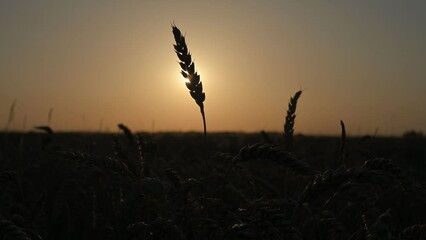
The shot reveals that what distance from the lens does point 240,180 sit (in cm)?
580

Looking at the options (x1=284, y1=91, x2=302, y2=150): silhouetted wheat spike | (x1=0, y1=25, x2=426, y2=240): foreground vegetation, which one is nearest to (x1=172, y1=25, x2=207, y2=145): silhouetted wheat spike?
(x1=0, y1=25, x2=426, y2=240): foreground vegetation

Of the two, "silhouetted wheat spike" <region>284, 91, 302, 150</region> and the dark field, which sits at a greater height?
"silhouetted wheat spike" <region>284, 91, 302, 150</region>

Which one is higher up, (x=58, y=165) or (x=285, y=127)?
(x=285, y=127)

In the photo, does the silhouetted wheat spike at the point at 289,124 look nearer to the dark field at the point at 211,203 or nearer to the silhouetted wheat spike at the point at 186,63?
the dark field at the point at 211,203

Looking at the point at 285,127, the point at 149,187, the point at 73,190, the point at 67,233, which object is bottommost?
the point at 67,233

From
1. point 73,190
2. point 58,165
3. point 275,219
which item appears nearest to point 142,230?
point 275,219

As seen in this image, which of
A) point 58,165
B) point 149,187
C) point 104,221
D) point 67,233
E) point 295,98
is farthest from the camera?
point 58,165

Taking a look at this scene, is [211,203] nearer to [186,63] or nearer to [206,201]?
[206,201]

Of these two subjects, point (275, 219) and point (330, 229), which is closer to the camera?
point (275, 219)

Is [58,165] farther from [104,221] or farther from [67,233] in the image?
[104,221]

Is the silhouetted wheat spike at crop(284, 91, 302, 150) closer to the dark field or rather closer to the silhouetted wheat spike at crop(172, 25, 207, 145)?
the dark field

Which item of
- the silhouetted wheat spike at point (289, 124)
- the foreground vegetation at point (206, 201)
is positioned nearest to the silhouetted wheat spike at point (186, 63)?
the foreground vegetation at point (206, 201)

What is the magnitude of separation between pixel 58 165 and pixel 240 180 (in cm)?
358

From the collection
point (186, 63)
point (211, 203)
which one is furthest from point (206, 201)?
point (186, 63)
